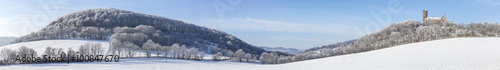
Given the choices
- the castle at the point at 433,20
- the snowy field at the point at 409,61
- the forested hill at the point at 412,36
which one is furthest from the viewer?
the castle at the point at 433,20

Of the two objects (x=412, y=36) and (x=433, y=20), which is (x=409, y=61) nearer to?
(x=412, y=36)

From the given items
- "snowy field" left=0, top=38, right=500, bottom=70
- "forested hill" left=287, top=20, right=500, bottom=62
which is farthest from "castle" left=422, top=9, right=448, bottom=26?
"snowy field" left=0, top=38, right=500, bottom=70

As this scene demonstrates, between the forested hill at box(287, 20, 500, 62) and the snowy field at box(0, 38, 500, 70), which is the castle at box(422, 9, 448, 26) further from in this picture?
the snowy field at box(0, 38, 500, 70)

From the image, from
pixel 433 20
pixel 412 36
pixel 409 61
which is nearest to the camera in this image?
pixel 409 61

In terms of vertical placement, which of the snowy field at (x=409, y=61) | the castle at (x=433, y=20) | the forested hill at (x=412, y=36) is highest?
the castle at (x=433, y=20)

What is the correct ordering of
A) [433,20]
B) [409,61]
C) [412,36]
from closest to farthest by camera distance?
[409,61] → [412,36] → [433,20]

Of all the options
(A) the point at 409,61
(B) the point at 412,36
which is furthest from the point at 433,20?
(A) the point at 409,61

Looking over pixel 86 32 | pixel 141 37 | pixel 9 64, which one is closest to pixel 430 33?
pixel 9 64

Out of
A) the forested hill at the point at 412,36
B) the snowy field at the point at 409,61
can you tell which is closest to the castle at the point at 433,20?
the forested hill at the point at 412,36

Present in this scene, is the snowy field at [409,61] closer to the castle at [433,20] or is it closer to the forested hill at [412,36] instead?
the forested hill at [412,36]

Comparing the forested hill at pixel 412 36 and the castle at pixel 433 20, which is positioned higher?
Result: the castle at pixel 433 20

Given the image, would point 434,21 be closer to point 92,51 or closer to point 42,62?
point 92,51

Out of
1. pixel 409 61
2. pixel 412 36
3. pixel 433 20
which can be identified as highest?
pixel 433 20

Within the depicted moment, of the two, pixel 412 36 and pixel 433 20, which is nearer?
pixel 412 36
